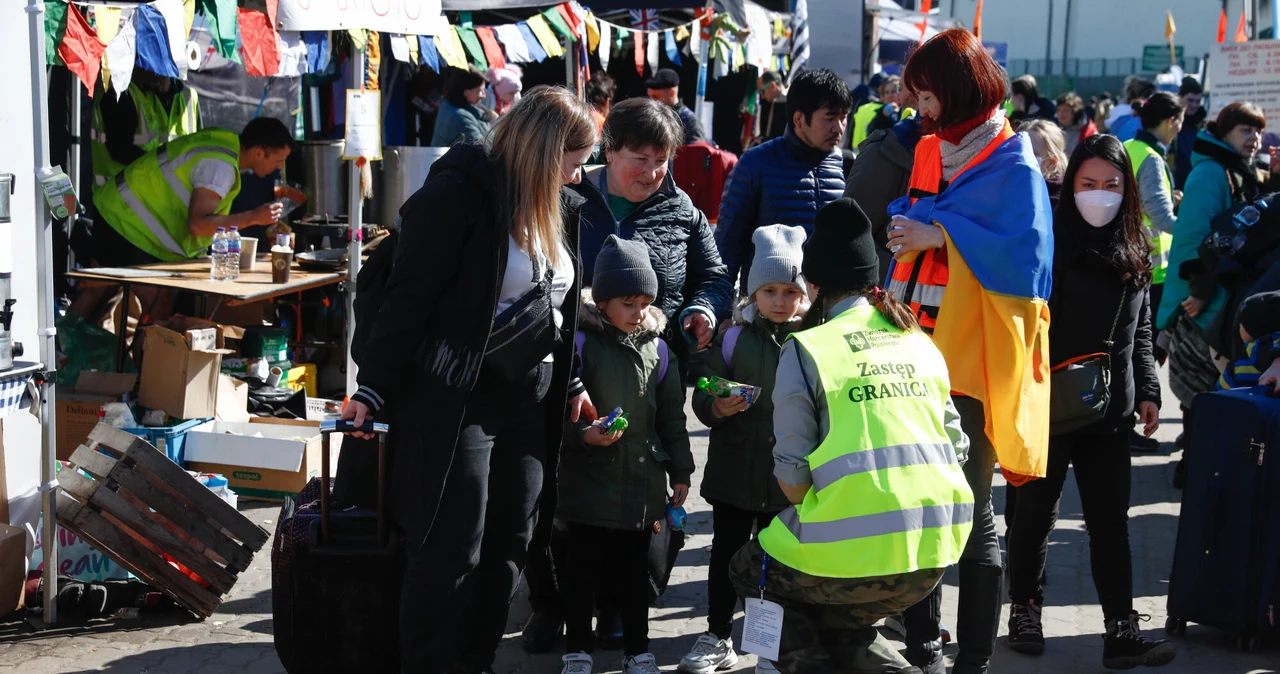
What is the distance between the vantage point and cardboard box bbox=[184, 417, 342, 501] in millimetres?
5590

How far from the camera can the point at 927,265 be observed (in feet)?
12.0

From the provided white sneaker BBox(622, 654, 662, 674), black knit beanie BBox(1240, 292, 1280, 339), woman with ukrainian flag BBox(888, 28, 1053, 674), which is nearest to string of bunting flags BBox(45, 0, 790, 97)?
white sneaker BBox(622, 654, 662, 674)

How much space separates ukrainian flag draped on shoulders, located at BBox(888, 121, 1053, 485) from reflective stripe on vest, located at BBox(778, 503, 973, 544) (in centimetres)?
63

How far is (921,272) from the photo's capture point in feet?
12.1

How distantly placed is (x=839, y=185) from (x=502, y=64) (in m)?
4.19

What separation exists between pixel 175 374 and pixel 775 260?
2.96 metres

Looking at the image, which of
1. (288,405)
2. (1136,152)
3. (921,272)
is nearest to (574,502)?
(921,272)

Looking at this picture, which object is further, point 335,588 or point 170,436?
point 170,436

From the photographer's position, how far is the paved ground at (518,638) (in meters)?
4.00

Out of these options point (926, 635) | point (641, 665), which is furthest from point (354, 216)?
point (926, 635)

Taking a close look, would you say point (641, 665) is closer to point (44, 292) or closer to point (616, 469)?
point (616, 469)

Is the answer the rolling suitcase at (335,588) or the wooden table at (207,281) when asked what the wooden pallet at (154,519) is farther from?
the wooden table at (207,281)

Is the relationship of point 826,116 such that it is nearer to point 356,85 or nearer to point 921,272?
point 921,272

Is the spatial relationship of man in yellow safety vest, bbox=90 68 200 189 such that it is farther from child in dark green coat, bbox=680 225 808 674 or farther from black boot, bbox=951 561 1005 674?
black boot, bbox=951 561 1005 674
